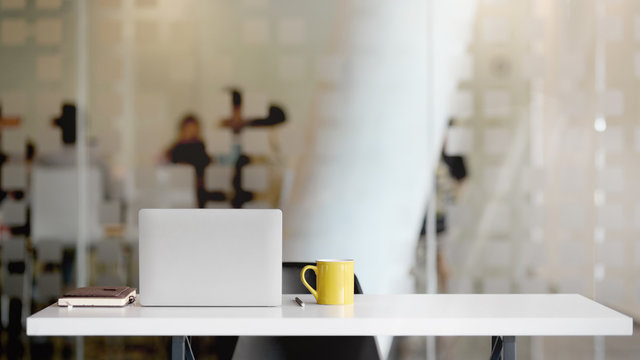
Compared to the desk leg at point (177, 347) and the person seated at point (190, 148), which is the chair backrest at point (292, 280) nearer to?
the desk leg at point (177, 347)

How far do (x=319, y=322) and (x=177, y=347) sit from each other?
34cm

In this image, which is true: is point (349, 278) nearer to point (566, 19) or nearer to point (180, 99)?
point (180, 99)

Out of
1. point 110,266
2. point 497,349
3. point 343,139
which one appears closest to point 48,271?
point 110,266

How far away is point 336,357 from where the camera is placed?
2.09 meters

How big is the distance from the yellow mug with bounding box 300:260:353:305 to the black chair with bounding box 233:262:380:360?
0.48m

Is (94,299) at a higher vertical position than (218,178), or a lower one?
lower

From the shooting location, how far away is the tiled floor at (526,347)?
331 centimetres

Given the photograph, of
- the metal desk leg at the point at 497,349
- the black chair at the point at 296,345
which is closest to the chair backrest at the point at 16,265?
the black chair at the point at 296,345

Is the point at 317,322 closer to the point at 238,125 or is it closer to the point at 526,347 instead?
the point at 238,125

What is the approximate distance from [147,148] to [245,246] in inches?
78.3

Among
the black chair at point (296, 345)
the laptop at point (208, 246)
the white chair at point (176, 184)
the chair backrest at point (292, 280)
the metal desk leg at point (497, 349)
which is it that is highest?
the white chair at point (176, 184)

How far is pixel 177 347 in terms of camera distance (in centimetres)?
144

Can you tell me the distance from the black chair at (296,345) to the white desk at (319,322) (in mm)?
600

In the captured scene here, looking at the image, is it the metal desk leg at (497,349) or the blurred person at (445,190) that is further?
the blurred person at (445,190)
